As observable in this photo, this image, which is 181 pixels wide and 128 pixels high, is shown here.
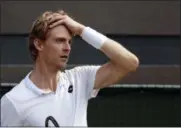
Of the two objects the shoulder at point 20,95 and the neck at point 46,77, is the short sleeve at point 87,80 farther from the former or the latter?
the shoulder at point 20,95

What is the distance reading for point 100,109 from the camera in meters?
6.68

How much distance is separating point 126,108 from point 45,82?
341 centimetres

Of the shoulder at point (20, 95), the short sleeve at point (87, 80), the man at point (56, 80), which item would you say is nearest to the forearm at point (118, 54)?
the man at point (56, 80)

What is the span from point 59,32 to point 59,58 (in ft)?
0.49

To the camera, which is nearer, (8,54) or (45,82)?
(45,82)

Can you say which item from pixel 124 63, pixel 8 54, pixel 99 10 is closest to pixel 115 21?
pixel 99 10

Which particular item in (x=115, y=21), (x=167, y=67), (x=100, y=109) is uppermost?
(x=115, y=21)

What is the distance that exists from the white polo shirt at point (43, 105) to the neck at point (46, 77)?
0.11 ft

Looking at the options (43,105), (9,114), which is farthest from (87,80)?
(9,114)

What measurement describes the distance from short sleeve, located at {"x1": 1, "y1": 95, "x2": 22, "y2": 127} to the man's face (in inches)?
13.1

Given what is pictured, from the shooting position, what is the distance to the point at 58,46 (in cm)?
334

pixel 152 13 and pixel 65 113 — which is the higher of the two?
pixel 152 13

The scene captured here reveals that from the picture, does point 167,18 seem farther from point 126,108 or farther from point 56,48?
point 56,48

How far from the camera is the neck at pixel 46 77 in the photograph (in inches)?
132
